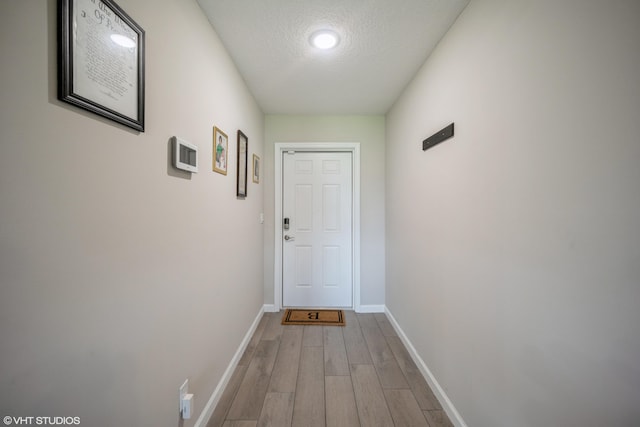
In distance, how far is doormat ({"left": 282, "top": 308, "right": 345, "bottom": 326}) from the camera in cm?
278

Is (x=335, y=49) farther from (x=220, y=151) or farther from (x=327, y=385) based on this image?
(x=327, y=385)

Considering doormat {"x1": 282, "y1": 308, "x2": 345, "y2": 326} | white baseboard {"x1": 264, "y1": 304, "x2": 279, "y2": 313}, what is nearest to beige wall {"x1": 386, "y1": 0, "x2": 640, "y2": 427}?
doormat {"x1": 282, "y1": 308, "x2": 345, "y2": 326}

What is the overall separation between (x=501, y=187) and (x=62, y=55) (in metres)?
1.55

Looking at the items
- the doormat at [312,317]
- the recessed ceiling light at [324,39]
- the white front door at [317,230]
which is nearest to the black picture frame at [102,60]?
the recessed ceiling light at [324,39]

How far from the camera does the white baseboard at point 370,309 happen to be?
308cm

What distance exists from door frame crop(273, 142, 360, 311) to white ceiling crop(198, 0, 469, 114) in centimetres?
55

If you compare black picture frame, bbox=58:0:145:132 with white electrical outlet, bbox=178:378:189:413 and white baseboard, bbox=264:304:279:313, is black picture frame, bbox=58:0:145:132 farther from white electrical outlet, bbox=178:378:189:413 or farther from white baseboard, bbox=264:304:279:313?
white baseboard, bbox=264:304:279:313

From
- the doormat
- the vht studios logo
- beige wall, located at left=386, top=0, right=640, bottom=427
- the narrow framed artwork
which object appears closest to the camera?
the vht studios logo

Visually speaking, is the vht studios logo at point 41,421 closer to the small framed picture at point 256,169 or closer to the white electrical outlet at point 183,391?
the white electrical outlet at point 183,391

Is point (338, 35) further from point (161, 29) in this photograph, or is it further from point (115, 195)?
point (115, 195)

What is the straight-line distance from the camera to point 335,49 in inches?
71.2

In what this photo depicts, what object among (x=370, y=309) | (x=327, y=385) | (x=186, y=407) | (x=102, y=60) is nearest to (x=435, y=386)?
(x=327, y=385)

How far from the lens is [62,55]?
64 centimetres

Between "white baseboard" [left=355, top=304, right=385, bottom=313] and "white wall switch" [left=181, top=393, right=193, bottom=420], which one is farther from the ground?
"white wall switch" [left=181, top=393, right=193, bottom=420]
